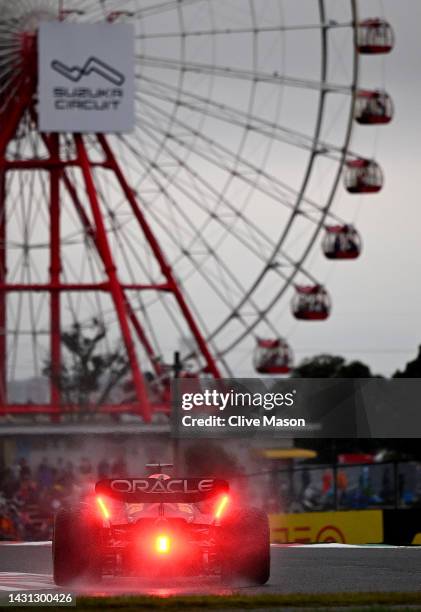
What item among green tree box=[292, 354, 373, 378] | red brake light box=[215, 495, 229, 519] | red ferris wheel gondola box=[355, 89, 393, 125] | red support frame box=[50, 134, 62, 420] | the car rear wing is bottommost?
green tree box=[292, 354, 373, 378]

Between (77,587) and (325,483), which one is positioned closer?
(77,587)

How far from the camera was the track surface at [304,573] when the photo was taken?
1819 cm

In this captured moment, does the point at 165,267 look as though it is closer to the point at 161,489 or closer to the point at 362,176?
the point at 362,176

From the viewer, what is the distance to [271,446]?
202 feet

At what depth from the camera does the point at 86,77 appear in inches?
2067

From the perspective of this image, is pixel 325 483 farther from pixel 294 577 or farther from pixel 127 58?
pixel 294 577

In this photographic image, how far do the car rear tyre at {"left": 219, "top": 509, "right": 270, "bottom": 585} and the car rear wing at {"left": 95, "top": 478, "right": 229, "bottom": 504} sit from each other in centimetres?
44

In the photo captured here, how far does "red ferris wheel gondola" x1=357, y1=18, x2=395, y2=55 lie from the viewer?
168 feet

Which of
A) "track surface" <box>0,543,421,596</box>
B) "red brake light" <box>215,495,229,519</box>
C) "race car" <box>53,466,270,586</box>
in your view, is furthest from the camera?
"track surface" <box>0,543,421,596</box>

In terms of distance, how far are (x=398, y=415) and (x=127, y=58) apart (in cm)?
1387

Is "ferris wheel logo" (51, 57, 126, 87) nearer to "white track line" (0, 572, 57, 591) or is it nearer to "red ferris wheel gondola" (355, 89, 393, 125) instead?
"red ferris wheel gondola" (355, 89, 393, 125)

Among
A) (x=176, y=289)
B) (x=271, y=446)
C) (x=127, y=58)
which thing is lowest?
(x=271, y=446)

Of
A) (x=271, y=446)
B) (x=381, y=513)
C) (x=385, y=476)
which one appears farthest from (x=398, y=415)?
(x=381, y=513)

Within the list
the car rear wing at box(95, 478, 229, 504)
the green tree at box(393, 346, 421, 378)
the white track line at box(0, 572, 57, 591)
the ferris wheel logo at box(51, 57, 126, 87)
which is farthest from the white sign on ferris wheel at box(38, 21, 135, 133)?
the green tree at box(393, 346, 421, 378)
